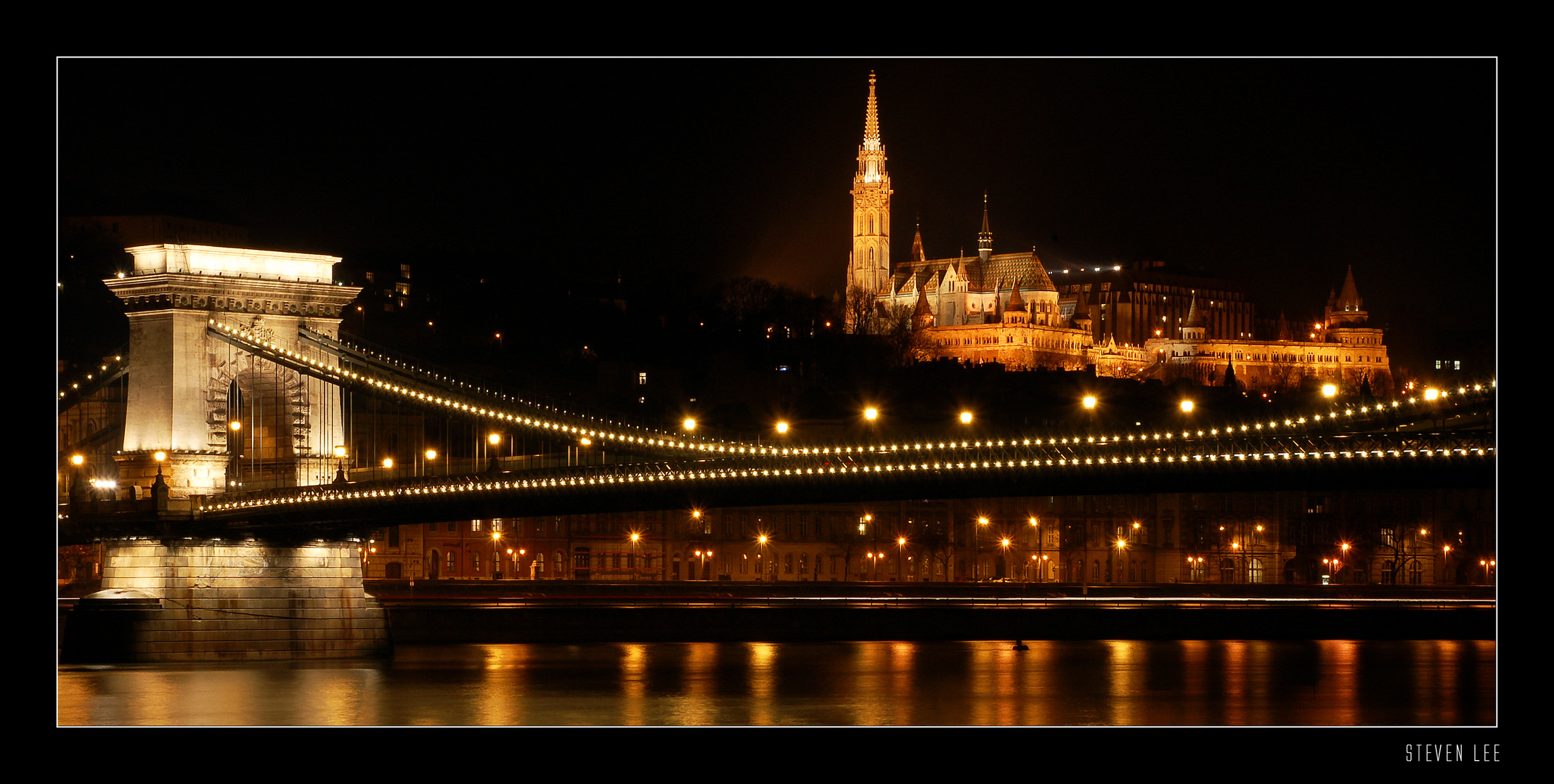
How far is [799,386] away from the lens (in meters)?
118

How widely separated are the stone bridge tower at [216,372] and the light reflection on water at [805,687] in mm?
4821

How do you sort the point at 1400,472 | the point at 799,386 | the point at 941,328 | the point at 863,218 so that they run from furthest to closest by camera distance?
the point at 863,218 < the point at 941,328 < the point at 799,386 < the point at 1400,472

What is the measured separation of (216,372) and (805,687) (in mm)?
12769

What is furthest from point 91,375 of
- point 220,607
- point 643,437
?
point 643,437

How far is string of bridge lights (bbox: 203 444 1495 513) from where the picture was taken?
129 feet

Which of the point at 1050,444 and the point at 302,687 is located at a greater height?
the point at 1050,444

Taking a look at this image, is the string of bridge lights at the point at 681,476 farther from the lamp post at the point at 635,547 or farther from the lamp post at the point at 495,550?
the lamp post at the point at 635,547

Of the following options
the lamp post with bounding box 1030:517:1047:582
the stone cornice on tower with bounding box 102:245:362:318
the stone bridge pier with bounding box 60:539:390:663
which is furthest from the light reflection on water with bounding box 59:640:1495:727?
the lamp post with bounding box 1030:517:1047:582

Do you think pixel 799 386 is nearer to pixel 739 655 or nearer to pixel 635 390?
pixel 635 390

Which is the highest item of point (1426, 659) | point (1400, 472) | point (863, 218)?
point (863, 218)

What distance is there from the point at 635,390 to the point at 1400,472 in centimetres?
7262

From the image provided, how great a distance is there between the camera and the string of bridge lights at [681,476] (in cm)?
3931
